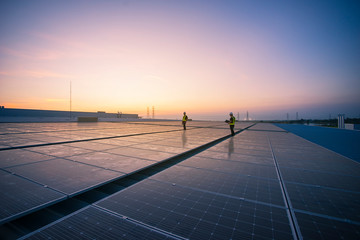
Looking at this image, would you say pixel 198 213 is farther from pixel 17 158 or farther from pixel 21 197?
pixel 17 158

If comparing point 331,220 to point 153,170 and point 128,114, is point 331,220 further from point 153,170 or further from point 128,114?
point 128,114

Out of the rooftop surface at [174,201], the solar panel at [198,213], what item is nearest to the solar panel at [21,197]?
the rooftop surface at [174,201]

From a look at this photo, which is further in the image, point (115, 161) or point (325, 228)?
point (115, 161)

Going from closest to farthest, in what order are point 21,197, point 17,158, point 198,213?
1. point 198,213
2. point 21,197
3. point 17,158

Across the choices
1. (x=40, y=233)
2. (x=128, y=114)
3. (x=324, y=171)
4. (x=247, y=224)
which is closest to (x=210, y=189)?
(x=247, y=224)

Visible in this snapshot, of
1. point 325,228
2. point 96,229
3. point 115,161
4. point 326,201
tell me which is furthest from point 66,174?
point 326,201

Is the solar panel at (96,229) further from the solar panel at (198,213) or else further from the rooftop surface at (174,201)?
the solar panel at (198,213)

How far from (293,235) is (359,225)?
3.76 ft

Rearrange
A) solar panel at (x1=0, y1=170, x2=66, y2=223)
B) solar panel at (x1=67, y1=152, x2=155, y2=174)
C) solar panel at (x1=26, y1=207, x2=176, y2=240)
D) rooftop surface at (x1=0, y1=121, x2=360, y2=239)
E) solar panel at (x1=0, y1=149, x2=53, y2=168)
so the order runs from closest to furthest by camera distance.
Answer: solar panel at (x1=26, y1=207, x2=176, y2=240) < rooftop surface at (x1=0, y1=121, x2=360, y2=239) < solar panel at (x1=0, y1=170, x2=66, y2=223) < solar panel at (x1=67, y1=152, x2=155, y2=174) < solar panel at (x1=0, y1=149, x2=53, y2=168)

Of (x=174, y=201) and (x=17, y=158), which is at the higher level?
(x=17, y=158)

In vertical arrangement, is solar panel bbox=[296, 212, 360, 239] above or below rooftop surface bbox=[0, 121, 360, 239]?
below

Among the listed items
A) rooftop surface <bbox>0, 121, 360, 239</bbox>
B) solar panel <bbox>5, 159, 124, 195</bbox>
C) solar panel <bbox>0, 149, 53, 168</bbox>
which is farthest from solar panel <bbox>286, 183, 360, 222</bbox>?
solar panel <bbox>0, 149, 53, 168</bbox>

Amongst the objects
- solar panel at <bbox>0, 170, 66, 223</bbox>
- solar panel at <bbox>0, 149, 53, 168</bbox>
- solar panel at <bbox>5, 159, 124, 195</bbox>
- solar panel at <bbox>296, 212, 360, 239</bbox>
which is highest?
solar panel at <bbox>0, 149, 53, 168</bbox>

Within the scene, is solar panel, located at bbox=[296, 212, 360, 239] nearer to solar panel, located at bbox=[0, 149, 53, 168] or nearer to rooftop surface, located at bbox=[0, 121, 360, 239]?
rooftop surface, located at bbox=[0, 121, 360, 239]
